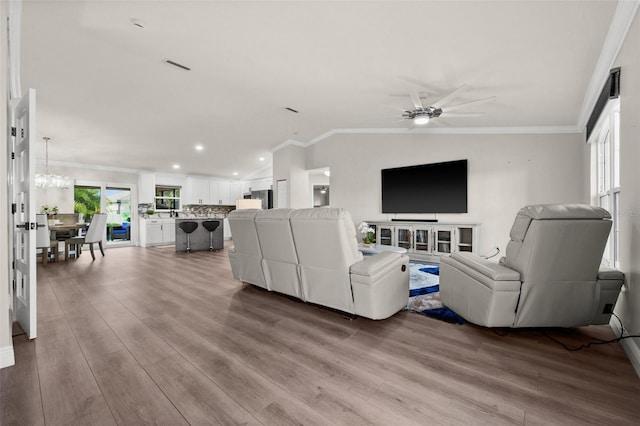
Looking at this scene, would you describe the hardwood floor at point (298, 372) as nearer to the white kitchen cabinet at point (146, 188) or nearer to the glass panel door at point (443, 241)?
the glass panel door at point (443, 241)

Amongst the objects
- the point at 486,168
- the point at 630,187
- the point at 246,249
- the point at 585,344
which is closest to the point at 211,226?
the point at 246,249

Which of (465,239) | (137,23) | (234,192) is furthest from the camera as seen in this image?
(234,192)

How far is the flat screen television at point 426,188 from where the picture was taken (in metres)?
5.36

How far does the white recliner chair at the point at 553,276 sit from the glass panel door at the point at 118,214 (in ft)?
31.8

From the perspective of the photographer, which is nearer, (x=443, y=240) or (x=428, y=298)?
(x=428, y=298)

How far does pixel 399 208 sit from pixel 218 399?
5169mm

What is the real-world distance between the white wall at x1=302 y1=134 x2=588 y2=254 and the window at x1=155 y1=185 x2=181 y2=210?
20.0ft

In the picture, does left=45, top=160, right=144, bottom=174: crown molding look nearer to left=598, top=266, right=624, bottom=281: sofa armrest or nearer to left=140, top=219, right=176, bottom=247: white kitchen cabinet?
Result: left=140, top=219, right=176, bottom=247: white kitchen cabinet

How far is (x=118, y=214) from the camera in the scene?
27.9 feet

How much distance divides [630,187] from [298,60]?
3295 millimetres

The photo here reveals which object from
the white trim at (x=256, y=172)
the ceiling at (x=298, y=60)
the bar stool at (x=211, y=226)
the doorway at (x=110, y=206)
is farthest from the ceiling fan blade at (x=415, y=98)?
the doorway at (x=110, y=206)

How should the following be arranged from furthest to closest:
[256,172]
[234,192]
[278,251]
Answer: [234,192] < [256,172] < [278,251]

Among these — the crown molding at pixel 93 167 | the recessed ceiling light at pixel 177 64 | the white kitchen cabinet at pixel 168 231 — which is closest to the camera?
the recessed ceiling light at pixel 177 64

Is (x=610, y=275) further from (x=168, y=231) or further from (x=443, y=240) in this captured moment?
(x=168, y=231)
